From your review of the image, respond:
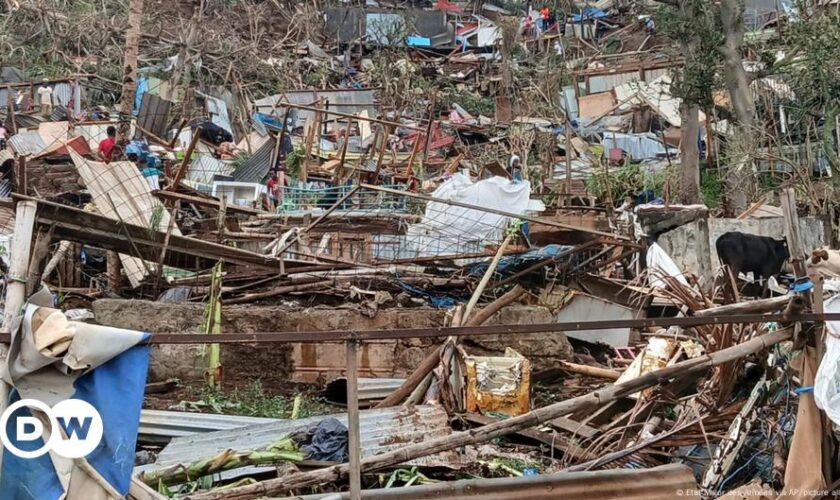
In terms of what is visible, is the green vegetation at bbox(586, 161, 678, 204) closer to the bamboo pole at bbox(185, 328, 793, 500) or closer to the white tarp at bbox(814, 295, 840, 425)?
the bamboo pole at bbox(185, 328, 793, 500)

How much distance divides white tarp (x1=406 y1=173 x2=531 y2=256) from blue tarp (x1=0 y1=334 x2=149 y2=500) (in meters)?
6.32

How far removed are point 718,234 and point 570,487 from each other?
7910mm

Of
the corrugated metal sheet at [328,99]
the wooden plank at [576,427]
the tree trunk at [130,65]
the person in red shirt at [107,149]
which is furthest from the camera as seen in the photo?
the corrugated metal sheet at [328,99]

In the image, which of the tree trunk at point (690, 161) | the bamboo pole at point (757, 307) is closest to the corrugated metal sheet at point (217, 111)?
the tree trunk at point (690, 161)

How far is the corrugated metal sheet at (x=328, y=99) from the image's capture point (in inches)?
878

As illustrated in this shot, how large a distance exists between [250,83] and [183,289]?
1591 centimetres

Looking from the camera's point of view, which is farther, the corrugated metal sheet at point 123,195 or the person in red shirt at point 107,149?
the person in red shirt at point 107,149

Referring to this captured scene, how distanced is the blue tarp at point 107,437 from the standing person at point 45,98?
18118mm

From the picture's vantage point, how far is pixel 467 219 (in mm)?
9602

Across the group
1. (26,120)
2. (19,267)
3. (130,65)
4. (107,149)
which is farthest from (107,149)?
(19,267)

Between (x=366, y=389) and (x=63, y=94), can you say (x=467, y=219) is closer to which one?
(x=366, y=389)

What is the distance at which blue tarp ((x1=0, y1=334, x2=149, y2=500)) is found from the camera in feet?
9.49

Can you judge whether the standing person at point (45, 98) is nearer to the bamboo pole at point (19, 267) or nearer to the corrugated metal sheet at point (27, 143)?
the corrugated metal sheet at point (27, 143)

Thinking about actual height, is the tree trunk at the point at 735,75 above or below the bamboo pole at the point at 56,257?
above
